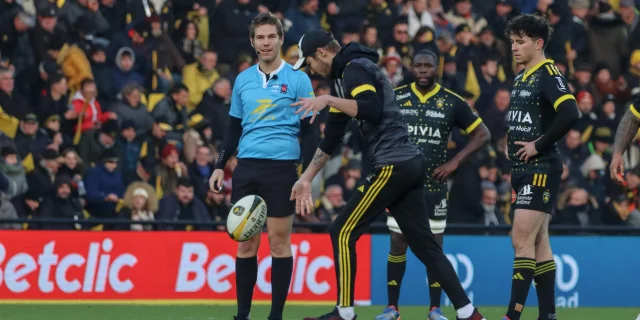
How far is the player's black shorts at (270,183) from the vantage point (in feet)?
32.0

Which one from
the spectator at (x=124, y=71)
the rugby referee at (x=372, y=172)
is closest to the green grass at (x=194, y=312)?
the rugby referee at (x=372, y=172)

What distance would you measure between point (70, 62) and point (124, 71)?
74 centimetres

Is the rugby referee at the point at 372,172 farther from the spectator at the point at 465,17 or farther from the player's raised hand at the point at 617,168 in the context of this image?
the spectator at the point at 465,17

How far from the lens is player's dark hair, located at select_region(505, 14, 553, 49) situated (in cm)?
981

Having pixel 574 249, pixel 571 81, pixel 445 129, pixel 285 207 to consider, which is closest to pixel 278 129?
pixel 285 207

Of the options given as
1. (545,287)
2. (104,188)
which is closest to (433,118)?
(545,287)

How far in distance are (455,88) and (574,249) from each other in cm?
344

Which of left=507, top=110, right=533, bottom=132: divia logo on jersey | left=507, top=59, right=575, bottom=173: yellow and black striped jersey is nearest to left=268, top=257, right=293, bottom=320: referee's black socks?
left=507, top=59, right=575, bottom=173: yellow and black striped jersey

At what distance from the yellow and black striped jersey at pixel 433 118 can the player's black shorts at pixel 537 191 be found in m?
1.68

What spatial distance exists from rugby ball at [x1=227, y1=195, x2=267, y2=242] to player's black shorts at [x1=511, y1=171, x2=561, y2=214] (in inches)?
81.9

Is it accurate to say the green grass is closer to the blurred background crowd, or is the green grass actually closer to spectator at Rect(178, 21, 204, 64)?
the blurred background crowd

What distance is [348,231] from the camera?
9.39 m

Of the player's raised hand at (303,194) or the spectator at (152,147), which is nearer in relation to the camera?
the player's raised hand at (303,194)

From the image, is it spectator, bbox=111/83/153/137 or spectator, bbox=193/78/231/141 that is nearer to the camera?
spectator, bbox=111/83/153/137
